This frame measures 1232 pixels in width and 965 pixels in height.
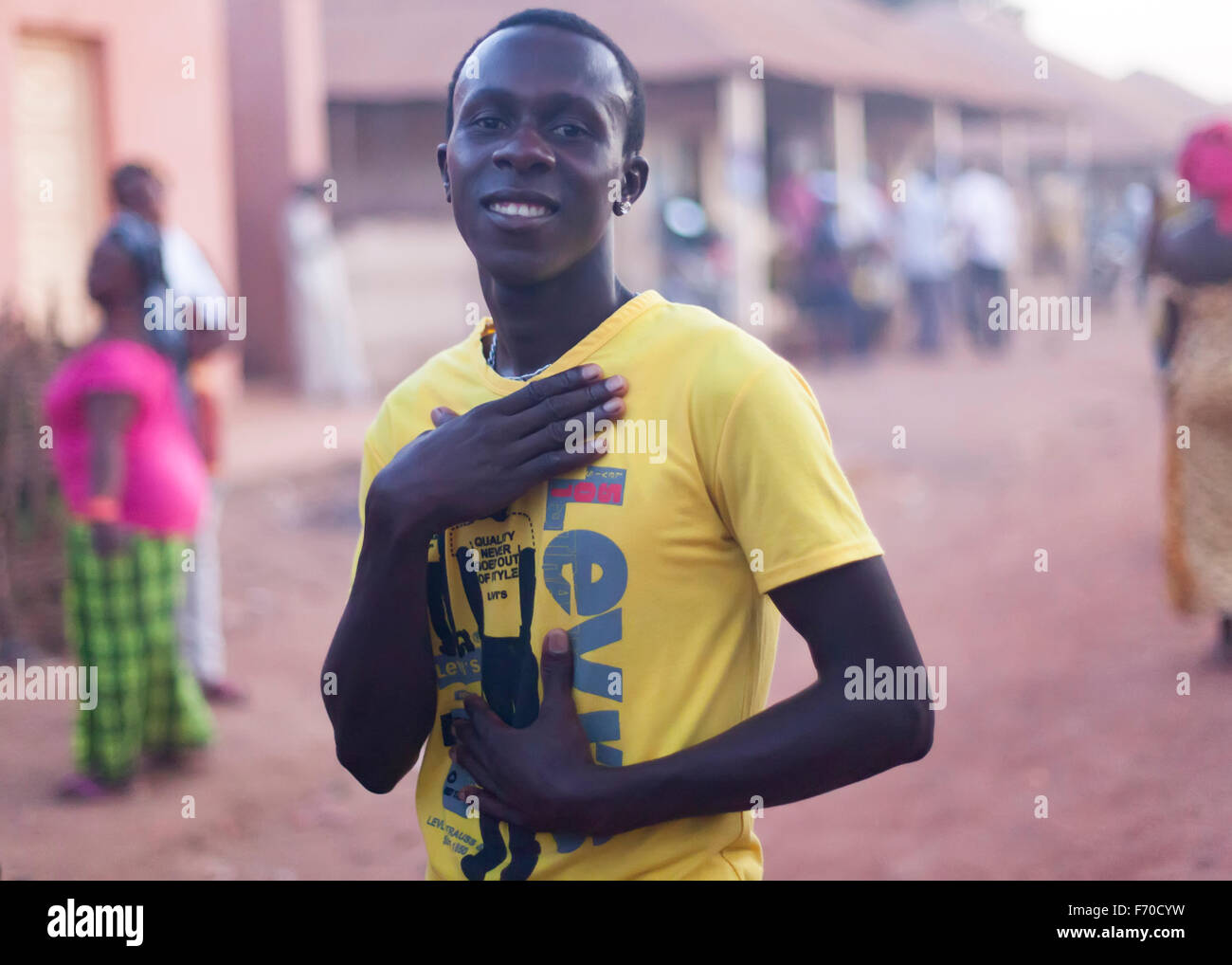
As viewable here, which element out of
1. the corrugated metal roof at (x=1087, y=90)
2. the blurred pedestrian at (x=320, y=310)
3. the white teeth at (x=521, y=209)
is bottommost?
the white teeth at (x=521, y=209)

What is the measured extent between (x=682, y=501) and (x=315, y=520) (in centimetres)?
755

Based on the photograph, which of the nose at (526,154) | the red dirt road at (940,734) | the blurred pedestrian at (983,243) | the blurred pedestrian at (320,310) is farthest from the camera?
the blurred pedestrian at (983,243)

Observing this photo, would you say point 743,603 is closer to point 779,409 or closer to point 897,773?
point 779,409

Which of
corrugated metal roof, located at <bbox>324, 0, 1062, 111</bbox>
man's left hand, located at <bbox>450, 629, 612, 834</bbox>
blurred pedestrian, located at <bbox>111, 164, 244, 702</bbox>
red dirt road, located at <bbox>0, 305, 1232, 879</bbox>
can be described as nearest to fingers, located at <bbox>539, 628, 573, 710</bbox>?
man's left hand, located at <bbox>450, 629, 612, 834</bbox>

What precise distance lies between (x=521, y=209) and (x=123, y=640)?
362cm

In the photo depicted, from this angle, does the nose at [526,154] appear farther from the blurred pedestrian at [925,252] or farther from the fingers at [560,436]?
the blurred pedestrian at [925,252]

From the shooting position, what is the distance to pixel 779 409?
162 cm

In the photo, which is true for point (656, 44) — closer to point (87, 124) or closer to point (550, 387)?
point (87, 124)

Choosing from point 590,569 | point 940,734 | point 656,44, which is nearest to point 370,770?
point 590,569

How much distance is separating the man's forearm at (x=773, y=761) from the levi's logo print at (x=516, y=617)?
0.07 metres

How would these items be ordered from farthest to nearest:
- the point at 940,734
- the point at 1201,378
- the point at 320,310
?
the point at 320,310, the point at 940,734, the point at 1201,378

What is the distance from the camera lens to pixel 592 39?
1.80 meters

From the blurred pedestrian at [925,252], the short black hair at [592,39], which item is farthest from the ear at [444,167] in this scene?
the blurred pedestrian at [925,252]

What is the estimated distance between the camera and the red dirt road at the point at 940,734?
4566 mm
